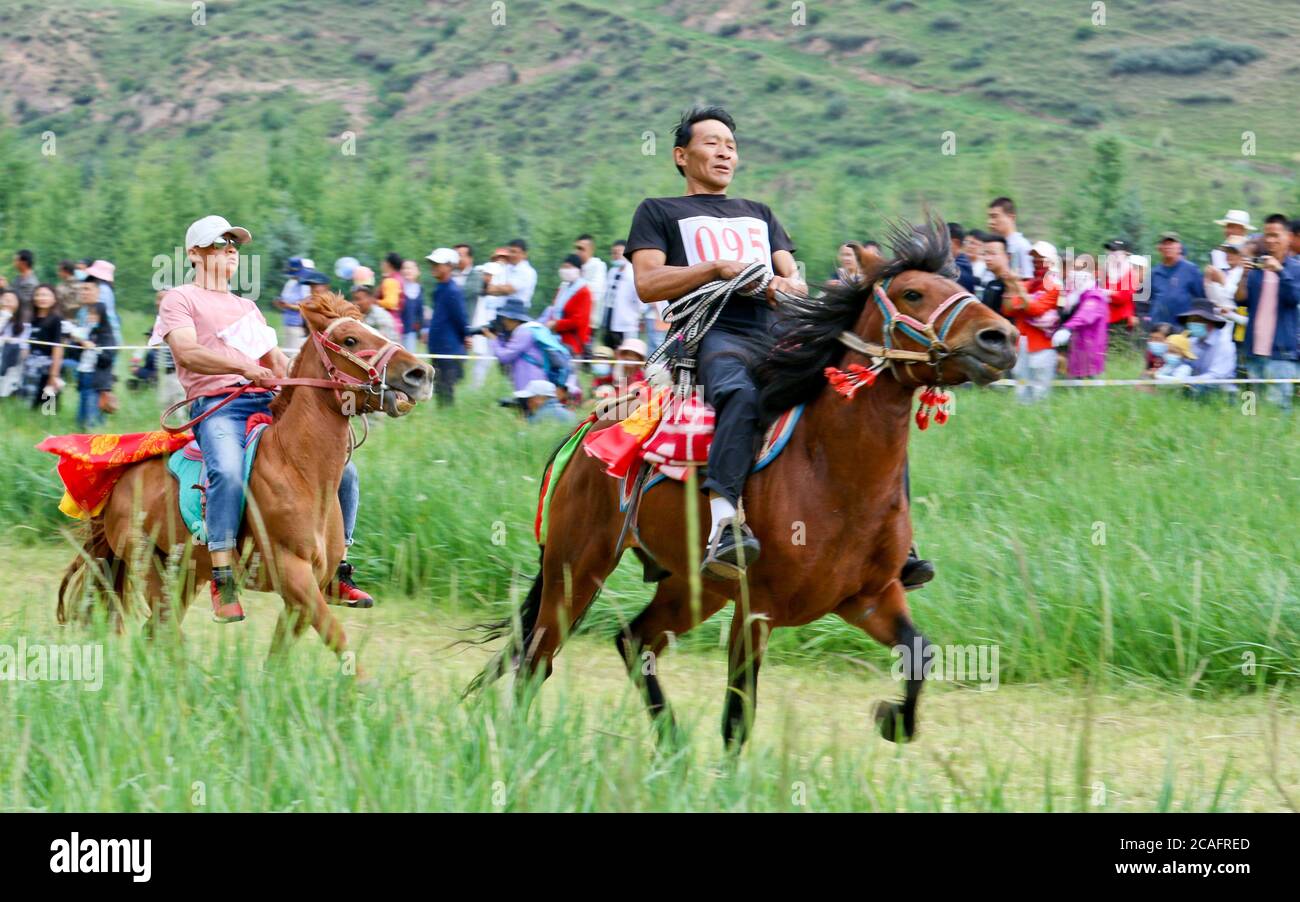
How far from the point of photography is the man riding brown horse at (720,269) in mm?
5898

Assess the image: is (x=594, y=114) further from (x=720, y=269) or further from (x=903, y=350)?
(x=903, y=350)

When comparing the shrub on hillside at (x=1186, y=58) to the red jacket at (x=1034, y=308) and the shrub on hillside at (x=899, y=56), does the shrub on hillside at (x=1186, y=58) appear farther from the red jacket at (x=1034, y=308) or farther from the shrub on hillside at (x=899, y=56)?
the red jacket at (x=1034, y=308)

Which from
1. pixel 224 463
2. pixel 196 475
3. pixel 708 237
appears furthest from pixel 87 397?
pixel 708 237

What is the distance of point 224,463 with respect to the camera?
7.10 metres

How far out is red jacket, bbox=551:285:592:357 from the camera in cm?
1452

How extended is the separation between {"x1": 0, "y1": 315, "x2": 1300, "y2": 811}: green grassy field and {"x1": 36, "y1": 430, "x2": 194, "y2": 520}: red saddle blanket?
28.7 inches

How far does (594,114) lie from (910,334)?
63929mm

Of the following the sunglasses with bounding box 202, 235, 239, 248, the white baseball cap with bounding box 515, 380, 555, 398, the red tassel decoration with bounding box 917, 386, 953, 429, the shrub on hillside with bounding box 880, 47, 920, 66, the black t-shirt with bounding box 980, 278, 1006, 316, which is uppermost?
the shrub on hillside with bounding box 880, 47, 920, 66

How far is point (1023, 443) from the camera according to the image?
36.3 ft

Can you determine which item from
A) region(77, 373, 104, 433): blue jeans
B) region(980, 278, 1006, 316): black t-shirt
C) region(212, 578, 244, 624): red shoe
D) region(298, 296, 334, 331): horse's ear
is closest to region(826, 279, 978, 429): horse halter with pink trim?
region(298, 296, 334, 331): horse's ear

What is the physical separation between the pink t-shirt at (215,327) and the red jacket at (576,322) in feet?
23.2

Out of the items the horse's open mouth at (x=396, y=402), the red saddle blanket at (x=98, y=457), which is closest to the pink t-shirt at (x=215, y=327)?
the red saddle blanket at (x=98, y=457)

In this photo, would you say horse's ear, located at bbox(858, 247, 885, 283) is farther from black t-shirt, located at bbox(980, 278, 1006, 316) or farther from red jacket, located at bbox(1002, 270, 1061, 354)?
black t-shirt, located at bbox(980, 278, 1006, 316)
